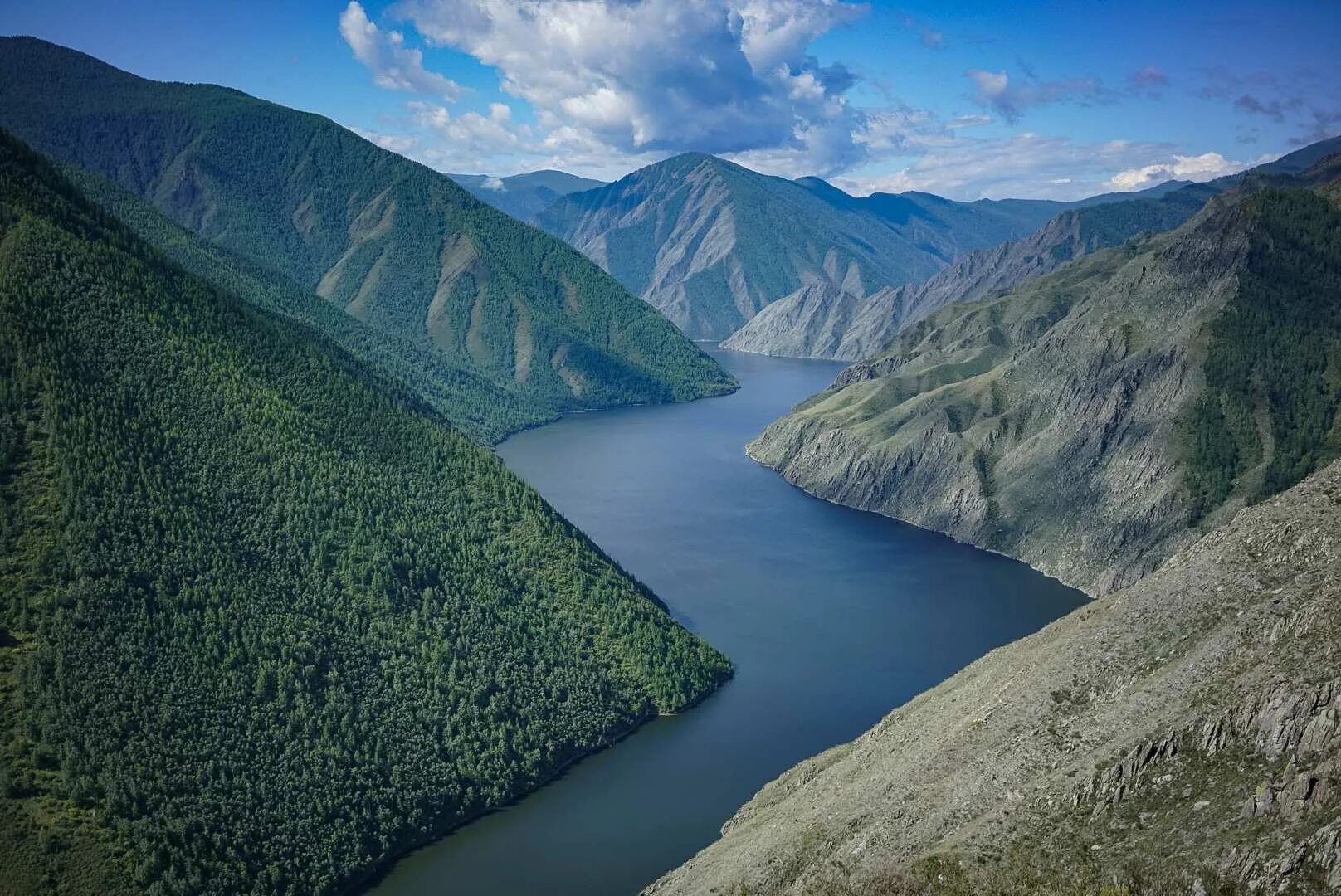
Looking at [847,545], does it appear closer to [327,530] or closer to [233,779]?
[327,530]

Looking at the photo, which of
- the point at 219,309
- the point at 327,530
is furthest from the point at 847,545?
the point at 219,309

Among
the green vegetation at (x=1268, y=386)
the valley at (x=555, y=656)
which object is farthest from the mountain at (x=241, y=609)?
the green vegetation at (x=1268, y=386)

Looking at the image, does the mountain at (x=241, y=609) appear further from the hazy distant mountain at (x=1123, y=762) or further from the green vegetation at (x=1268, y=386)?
the green vegetation at (x=1268, y=386)

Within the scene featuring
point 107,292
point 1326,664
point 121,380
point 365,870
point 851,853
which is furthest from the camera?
point 107,292

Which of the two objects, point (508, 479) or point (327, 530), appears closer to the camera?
point (327, 530)

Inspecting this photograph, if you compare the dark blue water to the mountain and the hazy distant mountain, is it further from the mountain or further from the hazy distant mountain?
the hazy distant mountain

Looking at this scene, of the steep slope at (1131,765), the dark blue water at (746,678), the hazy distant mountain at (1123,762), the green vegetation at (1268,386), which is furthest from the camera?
the green vegetation at (1268,386)

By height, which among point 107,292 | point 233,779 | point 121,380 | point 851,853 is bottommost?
point 233,779
